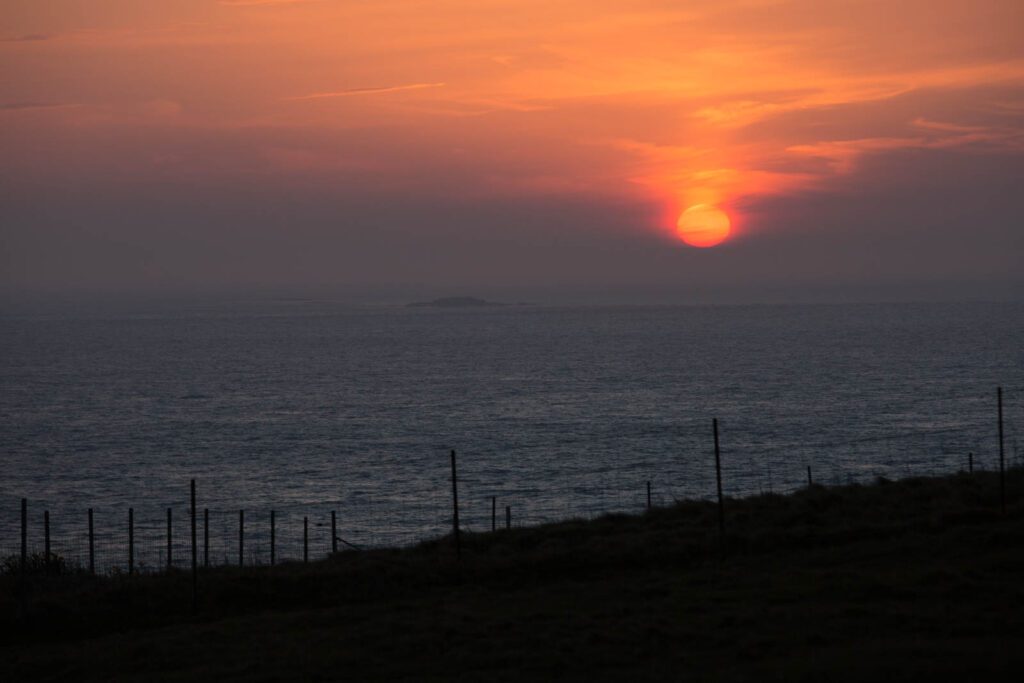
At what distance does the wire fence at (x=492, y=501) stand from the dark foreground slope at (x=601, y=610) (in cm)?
1406

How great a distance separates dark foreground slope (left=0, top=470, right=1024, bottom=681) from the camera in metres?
16.2

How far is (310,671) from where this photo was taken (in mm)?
16391

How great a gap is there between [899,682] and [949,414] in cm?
8216

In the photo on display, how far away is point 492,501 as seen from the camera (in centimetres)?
5194

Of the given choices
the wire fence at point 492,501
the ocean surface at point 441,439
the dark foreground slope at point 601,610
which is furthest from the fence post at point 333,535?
the ocean surface at point 441,439

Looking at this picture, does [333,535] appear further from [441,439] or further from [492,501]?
[441,439]

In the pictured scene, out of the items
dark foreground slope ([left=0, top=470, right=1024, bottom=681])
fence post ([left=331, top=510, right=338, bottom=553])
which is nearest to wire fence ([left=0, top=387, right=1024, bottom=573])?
fence post ([left=331, top=510, right=338, bottom=553])

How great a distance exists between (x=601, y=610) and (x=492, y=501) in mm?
32674

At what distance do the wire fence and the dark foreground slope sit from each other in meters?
14.1

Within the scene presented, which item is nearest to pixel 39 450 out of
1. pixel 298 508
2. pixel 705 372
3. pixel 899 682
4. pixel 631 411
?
pixel 298 508

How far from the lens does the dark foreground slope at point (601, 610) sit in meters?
16.2

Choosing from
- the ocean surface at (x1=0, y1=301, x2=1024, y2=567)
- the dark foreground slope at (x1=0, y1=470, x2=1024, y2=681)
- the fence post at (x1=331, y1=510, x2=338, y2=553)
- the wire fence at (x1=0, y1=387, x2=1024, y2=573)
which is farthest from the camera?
the ocean surface at (x1=0, y1=301, x2=1024, y2=567)

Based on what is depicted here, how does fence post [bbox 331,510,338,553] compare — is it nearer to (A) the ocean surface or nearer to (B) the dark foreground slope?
(B) the dark foreground slope

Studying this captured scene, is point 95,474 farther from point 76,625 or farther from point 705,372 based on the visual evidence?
point 705,372
